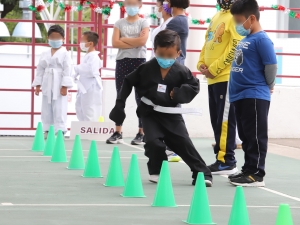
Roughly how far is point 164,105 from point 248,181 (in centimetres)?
113

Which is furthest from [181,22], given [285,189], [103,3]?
[103,3]

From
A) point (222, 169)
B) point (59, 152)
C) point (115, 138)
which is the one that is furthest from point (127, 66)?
point (222, 169)

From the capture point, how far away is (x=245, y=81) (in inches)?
312

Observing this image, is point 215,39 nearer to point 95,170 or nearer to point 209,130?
point 95,170

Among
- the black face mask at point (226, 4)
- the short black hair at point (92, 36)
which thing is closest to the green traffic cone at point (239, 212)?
the black face mask at point (226, 4)

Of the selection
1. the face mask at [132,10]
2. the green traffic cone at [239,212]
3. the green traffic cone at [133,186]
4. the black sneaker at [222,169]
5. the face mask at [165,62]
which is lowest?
the black sneaker at [222,169]

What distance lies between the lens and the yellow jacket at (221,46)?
28.5ft

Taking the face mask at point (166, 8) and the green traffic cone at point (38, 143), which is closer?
the face mask at point (166, 8)

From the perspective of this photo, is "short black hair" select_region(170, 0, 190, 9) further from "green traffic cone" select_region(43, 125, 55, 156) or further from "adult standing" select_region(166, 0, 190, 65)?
"green traffic cone" select_region(43, 125, 55, 156)

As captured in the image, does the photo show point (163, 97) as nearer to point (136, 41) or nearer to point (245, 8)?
point (245, 8)

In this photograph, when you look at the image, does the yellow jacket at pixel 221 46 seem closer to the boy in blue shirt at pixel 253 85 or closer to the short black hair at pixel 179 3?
the boy in blue shirt at pixel 253 85

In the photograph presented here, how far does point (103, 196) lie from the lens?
713cm

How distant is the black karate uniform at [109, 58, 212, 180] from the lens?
7.98 m

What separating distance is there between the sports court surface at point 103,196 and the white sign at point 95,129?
2.45 m
